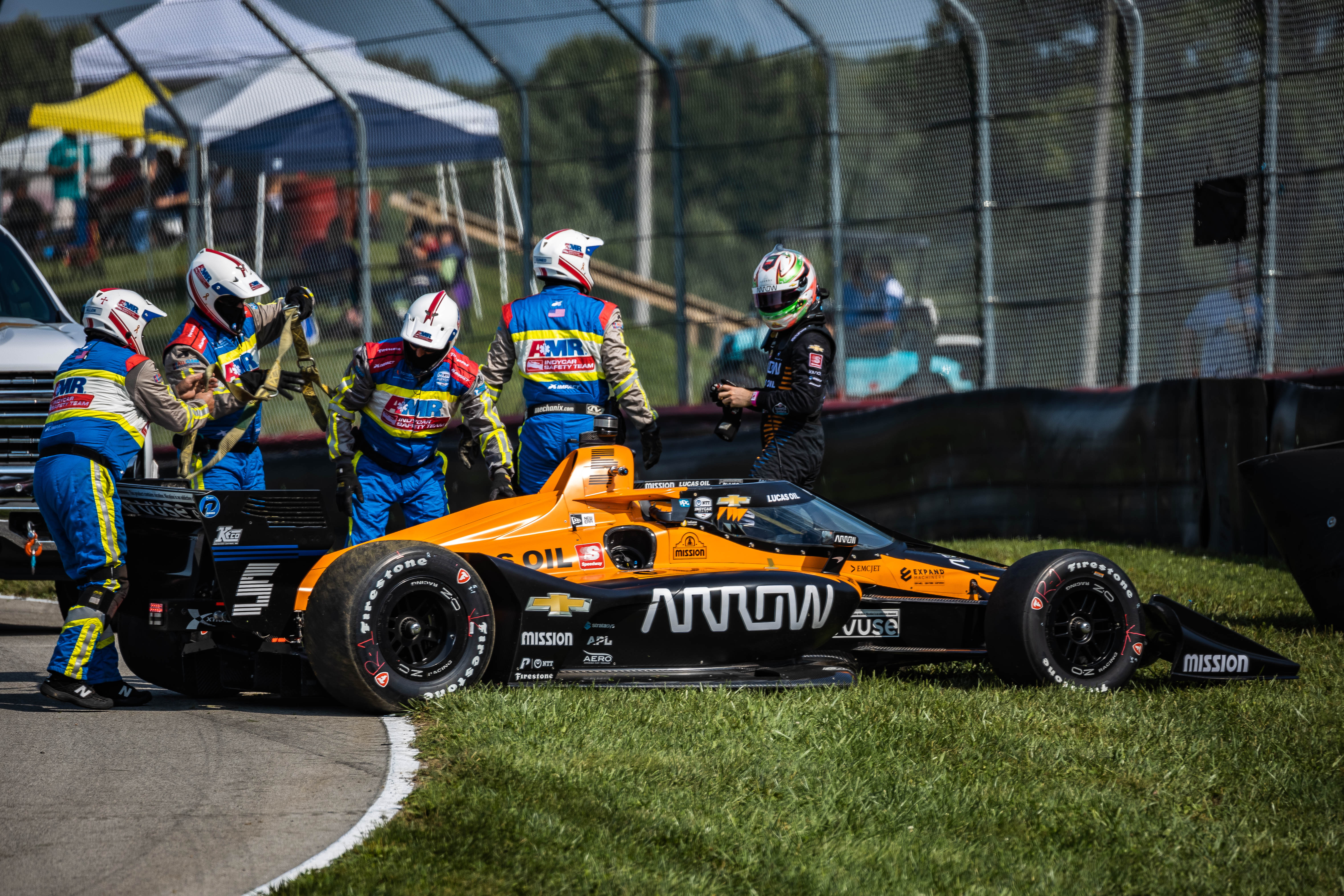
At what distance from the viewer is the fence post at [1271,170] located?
10586 mm

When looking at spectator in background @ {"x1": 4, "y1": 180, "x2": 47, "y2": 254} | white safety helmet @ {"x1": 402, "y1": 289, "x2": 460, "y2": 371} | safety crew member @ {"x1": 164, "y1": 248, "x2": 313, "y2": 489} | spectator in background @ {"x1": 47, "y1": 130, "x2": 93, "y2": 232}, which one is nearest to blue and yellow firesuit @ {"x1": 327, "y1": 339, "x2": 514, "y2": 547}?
white safety helmet @ {"x1": 402, "y1": 289, "x2": 460, "y2": 371}

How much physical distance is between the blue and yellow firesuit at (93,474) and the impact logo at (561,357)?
2167 mm

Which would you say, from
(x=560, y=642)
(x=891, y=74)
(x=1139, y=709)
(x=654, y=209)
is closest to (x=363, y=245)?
(x=654, y=209)

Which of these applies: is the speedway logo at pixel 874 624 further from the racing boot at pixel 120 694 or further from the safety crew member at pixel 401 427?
the racing boot at pixel 120 694

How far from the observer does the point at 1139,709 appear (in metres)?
6.32

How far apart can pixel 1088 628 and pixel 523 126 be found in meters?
7.76

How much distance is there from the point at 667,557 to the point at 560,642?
74 cm

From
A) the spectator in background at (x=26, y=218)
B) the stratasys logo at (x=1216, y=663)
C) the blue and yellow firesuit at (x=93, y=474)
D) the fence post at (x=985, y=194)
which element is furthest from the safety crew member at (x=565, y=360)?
the spectator in background at (x=26, y=218)

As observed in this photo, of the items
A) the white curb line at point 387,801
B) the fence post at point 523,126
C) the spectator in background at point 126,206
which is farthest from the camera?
the spectator in background at point 126,206

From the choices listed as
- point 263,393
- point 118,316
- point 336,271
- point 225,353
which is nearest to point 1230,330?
point 263,393

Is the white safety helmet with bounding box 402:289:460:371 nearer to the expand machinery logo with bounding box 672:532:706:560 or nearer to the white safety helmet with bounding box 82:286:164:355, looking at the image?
the white safety helmet with bounding box 82:286:164:355

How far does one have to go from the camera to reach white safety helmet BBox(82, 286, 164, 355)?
22.6 ft

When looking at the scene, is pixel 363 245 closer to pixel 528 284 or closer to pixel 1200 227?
pixel 528 284

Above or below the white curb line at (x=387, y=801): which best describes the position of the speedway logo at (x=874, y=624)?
above
